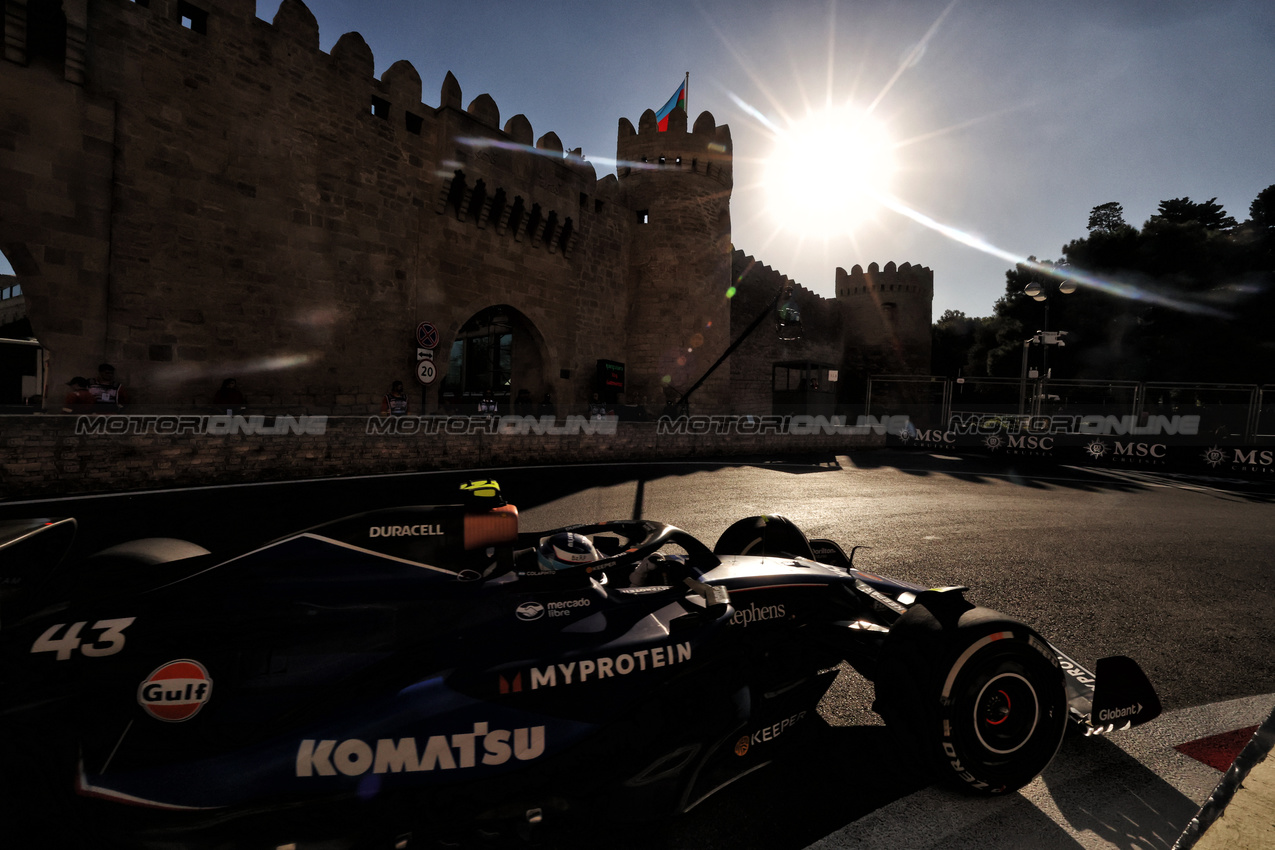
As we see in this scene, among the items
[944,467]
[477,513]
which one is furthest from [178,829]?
[944,467]

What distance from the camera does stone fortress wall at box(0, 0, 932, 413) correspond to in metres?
10.1

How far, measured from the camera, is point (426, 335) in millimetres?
14812

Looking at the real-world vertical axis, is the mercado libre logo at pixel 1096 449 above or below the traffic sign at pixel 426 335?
below

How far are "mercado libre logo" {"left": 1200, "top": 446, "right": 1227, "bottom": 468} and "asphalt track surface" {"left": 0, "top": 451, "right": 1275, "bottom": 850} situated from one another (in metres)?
3.24

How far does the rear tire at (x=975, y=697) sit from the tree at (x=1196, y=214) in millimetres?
49273

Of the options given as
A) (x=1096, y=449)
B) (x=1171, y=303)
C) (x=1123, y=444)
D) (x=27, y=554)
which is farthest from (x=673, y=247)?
(x=1171, y=303)

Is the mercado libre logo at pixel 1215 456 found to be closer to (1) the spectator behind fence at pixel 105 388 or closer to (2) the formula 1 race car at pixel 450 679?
(2) the formula 1 race car at pixel 450 679

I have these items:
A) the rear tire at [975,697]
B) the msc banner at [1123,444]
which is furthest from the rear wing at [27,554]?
the msc banner at [1123,444]

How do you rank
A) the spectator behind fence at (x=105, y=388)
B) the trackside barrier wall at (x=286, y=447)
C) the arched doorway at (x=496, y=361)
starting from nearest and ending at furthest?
the trackside barrier wall at (x=286, y=447) → the spectator behind fence at (x=105, y=388) → the arched doorway at (x=496, y=361)

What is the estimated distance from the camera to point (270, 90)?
1270 cm

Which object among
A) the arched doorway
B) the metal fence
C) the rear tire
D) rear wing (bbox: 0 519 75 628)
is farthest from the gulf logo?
the metal fence

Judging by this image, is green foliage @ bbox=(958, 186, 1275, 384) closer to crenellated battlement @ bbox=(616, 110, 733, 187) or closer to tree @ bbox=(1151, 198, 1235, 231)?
tree @ bbox=(1151, 198, 1235, 231)

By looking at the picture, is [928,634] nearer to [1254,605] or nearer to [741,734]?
[741,734]

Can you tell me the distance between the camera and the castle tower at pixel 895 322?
3531 cm
